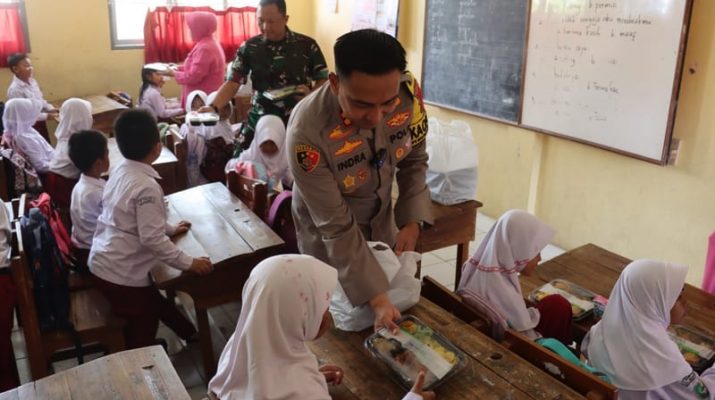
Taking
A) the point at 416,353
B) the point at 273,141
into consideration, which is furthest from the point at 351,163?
the point at 273,141

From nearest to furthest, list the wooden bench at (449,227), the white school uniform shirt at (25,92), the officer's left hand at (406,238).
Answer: the officer's left hand at (406,238) < the wooden bench at (449,227) < the white school uniform shirt at (25,92)

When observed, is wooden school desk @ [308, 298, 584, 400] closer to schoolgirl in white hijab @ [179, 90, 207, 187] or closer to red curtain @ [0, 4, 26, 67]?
schoolgirl in white hijab @ [179, 90, 207, 187]

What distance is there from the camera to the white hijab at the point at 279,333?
125 centimetres

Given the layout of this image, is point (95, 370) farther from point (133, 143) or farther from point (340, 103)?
point (133, 143)

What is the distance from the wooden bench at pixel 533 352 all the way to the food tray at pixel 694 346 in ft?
1.73

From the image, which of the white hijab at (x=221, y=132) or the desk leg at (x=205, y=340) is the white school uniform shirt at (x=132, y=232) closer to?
the desk leg at (x=205, y=340)

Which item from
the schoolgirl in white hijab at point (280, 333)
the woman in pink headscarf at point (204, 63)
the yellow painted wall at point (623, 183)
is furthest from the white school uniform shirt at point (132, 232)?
the woman in pink headscarf at point (204, 63)

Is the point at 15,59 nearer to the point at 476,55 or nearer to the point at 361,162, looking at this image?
the point at 476,55

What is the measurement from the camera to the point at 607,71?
334 cm

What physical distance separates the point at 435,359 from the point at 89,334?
134 cm

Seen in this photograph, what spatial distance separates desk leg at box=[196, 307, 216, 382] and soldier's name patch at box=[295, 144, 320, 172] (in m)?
0.95

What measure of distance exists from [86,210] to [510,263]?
1.74m

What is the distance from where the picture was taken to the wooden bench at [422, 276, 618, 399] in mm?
1364

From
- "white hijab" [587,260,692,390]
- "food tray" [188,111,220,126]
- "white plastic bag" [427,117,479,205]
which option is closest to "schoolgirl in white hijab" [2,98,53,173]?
"food tray" [188,111,220,126]
